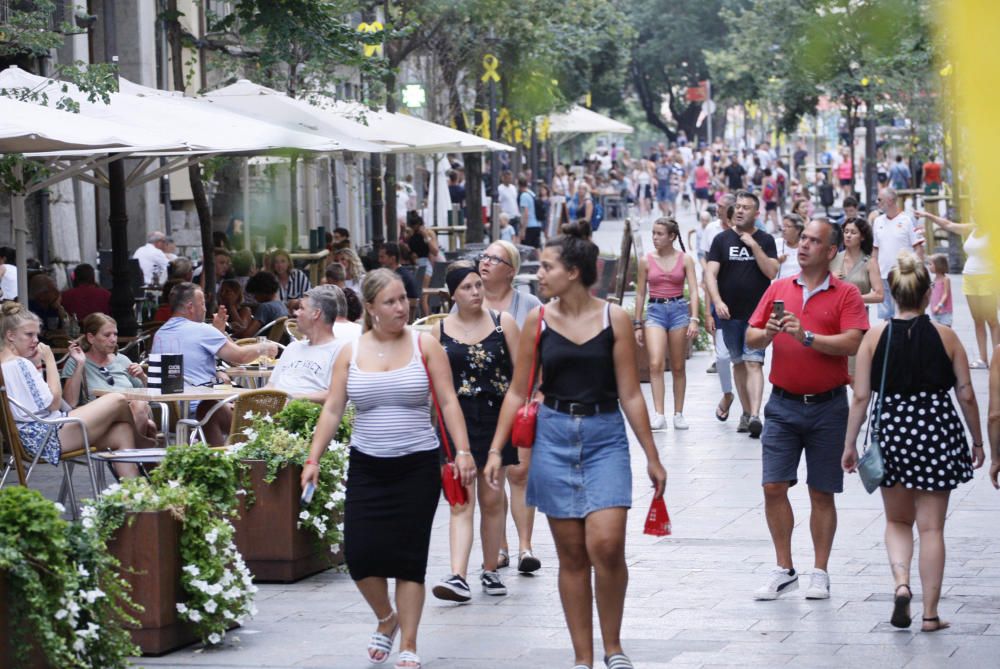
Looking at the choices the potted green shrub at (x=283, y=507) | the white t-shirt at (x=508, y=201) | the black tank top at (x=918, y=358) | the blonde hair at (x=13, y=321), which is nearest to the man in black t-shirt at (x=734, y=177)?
the white t-shirt at (x=508, y=201)

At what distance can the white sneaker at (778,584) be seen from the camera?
7082mm

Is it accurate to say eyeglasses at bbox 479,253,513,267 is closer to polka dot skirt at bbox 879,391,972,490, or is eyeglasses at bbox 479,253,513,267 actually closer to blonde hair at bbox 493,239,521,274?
blonde hair at bbox 493,239,521,274

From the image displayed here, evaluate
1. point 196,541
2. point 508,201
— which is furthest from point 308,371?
point 508,201

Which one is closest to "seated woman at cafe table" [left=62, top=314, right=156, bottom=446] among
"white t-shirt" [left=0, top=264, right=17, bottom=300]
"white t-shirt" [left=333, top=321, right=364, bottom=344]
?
"white t-shirt" [left=333, top=321, right=364, bottom=344]

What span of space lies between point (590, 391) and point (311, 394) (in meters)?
3.54

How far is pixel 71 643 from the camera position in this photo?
5.36 metres

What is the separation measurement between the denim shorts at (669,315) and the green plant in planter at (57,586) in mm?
7912

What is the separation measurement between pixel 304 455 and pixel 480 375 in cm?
95

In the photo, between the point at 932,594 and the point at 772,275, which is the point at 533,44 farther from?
the point at 932,594

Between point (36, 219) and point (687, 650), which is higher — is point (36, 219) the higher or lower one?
the higher one

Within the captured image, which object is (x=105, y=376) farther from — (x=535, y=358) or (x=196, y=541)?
(x=535, y=358)

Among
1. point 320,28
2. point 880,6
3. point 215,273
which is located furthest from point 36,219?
point 880,6

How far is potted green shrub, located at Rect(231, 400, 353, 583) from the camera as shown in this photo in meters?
7.43

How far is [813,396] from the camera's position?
697cm
